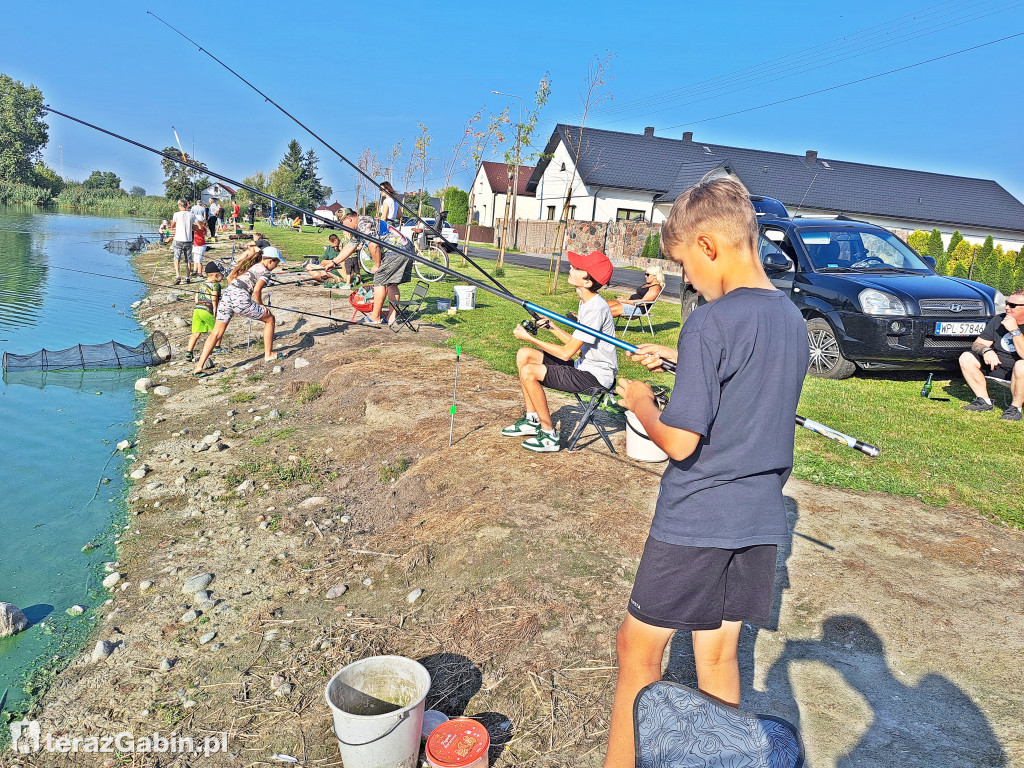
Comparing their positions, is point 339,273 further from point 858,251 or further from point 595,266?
point 595,266

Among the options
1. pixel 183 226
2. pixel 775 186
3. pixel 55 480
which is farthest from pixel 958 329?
pixel 775 186

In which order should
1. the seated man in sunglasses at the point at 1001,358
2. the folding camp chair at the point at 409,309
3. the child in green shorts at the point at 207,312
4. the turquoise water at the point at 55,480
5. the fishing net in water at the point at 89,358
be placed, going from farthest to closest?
the folding camp chair at the point at 409,309 → the child in green shorts at the point at 207,312 → the fishing net in water at the point at 89,358 → the seated man in sunglasses at the point at 1001,358 → the turquoise water at the point at 55,480

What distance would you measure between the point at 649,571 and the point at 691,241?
0.97m

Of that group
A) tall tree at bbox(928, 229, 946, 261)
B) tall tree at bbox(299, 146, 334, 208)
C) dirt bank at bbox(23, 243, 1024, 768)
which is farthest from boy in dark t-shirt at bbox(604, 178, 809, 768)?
tall tree at bbox(299, 146, 334, 208)

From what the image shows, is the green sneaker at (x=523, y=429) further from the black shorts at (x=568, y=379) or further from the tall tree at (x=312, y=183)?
the tall tree at (x=312, y=183)

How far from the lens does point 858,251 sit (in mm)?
9422

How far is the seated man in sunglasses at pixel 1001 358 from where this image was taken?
720cm

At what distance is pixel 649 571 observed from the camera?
215 centimetres

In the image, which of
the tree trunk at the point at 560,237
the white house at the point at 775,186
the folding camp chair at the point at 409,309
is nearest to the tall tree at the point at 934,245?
the white house at the point at 775,186

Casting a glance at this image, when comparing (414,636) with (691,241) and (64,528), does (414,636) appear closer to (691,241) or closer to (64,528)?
(691,241)

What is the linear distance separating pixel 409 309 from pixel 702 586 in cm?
1056

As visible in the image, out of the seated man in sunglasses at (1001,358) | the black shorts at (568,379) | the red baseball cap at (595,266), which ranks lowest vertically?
the black shorts at (568,379)

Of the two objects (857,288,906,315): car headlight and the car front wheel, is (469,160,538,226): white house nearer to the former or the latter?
the car front wheel

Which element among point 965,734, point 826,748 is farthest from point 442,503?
point 965,734
